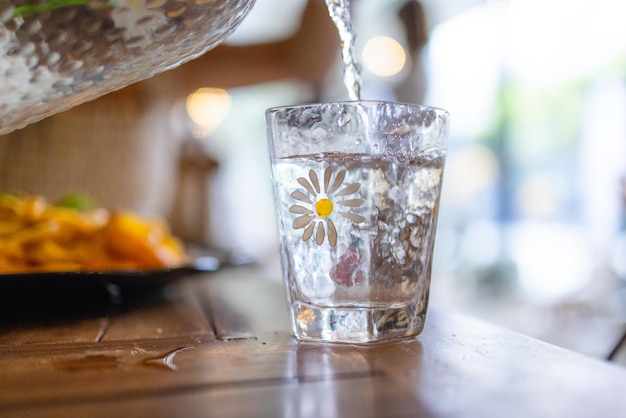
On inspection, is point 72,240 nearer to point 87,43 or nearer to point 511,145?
point 87,43

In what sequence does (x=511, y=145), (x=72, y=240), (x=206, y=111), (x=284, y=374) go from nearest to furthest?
(x=284, y=374) → (x=72, y=240) → (x=511, y=145) → (x=206, y=111)

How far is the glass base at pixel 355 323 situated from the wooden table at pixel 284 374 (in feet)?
0.04

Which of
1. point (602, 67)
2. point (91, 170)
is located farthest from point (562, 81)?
point (91, 170)

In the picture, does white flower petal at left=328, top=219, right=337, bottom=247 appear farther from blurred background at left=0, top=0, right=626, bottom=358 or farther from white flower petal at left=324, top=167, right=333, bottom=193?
blurred background at left=0, top=0, right=626, bottom=358

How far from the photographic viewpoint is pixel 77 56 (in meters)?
0.38

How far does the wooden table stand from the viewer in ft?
0.82

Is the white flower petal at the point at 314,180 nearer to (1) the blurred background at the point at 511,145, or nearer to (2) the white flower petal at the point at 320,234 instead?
(2) the white flower petal at the point at 320,234

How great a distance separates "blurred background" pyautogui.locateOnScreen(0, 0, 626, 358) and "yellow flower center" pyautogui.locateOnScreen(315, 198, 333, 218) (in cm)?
258

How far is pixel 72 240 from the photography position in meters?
0.72

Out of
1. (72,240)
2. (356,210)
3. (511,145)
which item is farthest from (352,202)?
(511,145)

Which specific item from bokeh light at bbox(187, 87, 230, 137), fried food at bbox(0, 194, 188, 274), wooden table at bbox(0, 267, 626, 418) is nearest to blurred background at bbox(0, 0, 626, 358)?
bokeh light at bbox(187, 87, 230, 137)

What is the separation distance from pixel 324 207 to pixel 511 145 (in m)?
4.49

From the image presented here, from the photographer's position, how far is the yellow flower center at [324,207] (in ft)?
1.26

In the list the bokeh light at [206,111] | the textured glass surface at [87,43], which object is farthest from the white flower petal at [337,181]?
the bokeh light at [206,111]
